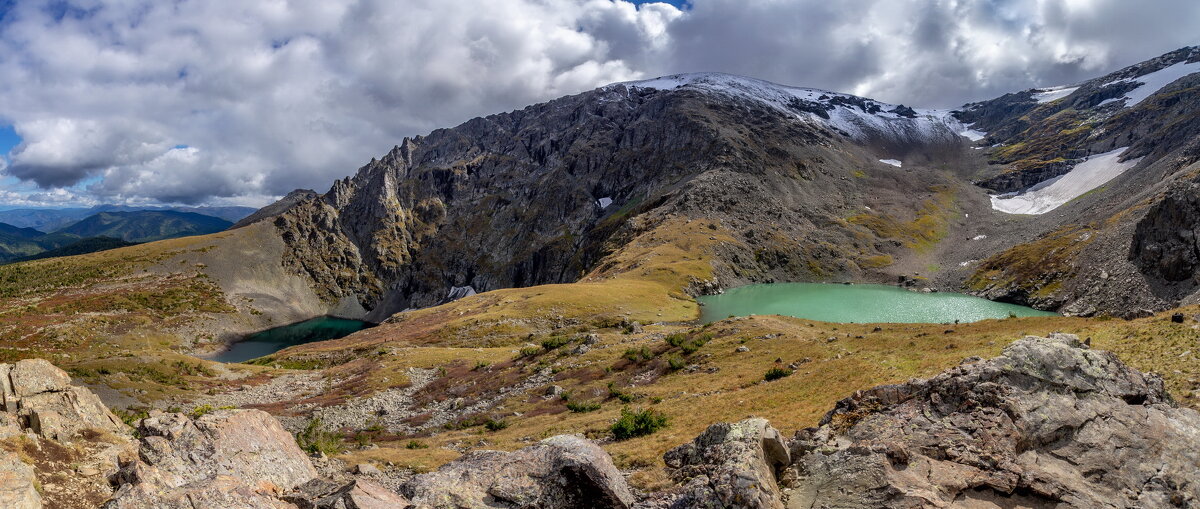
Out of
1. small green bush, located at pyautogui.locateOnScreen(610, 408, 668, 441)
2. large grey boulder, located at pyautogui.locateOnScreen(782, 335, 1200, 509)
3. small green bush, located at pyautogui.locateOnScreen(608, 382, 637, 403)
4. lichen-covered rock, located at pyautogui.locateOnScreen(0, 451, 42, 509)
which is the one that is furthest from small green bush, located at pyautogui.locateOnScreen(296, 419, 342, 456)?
large grey boulder, located at pyautogui.locateOnScreen(782, 335, 1200, 509)

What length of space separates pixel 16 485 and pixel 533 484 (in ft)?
36.4

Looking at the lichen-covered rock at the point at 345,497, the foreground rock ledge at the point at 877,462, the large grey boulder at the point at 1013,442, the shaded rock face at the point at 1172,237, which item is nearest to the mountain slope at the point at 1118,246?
the shaded rock face at the point at 1172,237

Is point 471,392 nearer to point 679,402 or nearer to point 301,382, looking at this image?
point 679,402

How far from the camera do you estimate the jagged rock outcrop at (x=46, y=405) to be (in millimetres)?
13531

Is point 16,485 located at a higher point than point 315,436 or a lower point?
higher

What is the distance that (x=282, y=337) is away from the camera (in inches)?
6506

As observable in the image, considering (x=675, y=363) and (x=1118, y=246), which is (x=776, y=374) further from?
(x=1118, y=246)

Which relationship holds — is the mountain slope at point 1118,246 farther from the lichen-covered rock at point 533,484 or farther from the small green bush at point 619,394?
the lichen-covered rock at point 533,484

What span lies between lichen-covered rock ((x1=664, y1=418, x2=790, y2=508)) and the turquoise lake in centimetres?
7925

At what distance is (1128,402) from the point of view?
12.3 metres

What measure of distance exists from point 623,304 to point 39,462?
82665 mm

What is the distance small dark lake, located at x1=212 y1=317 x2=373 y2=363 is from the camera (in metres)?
139

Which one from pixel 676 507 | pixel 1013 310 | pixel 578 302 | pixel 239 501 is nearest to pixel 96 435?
pixel 239 501

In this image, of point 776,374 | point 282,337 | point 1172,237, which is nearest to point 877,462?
point 776,374
